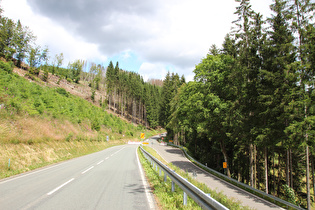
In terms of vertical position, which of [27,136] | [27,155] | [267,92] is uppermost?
[267,92]

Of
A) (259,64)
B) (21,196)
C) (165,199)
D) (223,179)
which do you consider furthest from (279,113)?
(21,196)

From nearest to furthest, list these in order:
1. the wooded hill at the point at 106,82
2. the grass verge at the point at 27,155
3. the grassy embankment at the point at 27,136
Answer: the grass verge at the point at 27,155 → the grassy embankment at the point at 27,136 → the wooded hill at the point at 106,82

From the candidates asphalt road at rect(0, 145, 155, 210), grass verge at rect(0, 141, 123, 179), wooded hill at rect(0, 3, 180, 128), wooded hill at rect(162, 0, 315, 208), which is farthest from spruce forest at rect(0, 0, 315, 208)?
wooded hill at rect(0, 3, 180, 128)

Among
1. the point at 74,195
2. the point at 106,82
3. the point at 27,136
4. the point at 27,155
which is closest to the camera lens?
the point at 74,195

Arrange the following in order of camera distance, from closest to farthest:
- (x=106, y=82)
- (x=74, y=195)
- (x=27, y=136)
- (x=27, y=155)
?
(x=74, y=195)
(x=27, y=155)
(x=27, y=136)
(x=106, y=82)

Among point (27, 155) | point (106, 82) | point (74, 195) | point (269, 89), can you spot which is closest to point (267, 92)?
point (269, 89)

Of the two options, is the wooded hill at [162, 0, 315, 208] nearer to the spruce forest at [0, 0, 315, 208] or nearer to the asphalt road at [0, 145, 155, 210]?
the spruce forest at [0, 0, 315, 208]

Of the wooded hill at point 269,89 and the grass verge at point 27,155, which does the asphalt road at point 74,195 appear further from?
the wooded hill at point 269,89

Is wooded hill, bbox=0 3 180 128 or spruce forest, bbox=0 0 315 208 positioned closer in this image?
spruce forest, bbox=0 0 315 208

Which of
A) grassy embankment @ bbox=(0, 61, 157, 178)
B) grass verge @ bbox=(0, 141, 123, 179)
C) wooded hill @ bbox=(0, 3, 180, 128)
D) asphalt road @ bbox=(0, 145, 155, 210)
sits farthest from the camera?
wooded hill @ bbox=(0, 3, 180, 128)

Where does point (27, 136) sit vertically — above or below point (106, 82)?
below

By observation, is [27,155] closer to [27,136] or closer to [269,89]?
[27,136]

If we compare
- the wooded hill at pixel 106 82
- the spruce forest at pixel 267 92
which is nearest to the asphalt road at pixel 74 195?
the spruce forest at pixel 267 92

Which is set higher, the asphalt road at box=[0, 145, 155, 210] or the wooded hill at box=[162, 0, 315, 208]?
the wooded hill at box=[162, 0, 315, 208]
